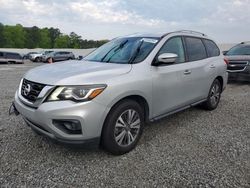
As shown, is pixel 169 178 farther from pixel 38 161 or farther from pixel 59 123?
pixel 38 161

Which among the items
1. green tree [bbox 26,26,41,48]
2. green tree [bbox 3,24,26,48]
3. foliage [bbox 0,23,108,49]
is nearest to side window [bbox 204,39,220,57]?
foliage [bbox 0,23,108,49]

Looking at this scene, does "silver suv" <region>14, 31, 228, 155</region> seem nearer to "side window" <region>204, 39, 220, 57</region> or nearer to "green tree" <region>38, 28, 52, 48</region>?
"side window" <region>204, 39, 220, 57</region>

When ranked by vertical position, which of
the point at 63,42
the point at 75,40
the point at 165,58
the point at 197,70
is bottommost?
the point at 197,70

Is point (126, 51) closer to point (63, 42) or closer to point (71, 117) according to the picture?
point (71, 117)

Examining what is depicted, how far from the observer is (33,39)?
3474 inches

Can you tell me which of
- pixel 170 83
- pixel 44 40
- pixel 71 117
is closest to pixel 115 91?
pixel 71 117

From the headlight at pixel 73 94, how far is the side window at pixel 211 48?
336 cm

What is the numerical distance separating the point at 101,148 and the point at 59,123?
82 cm

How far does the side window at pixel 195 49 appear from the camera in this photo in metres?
4.50

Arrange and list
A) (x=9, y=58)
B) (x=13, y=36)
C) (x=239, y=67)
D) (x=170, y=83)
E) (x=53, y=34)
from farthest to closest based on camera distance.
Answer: (x=53, y=34), (x=13, y=36), (x=9, y=58), (x=239, y=67), (x=170, y=83)

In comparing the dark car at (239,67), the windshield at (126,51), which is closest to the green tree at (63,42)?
the dark car at (239,67)

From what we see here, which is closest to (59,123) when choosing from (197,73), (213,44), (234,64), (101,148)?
(101,148)

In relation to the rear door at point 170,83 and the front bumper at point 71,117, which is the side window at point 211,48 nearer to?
the rear door at point 170,83

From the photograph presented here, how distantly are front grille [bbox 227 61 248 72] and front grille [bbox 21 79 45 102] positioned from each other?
7.94 metres
